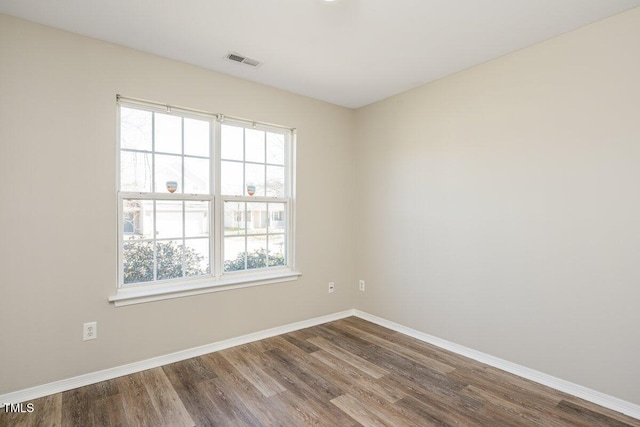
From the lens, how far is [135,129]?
2732 millimetres

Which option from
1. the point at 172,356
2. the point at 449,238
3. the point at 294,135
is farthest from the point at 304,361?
the point at 294,135

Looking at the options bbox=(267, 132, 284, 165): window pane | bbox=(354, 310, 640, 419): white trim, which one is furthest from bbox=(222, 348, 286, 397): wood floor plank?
bbox=(267, 132, 284, 165): window pane

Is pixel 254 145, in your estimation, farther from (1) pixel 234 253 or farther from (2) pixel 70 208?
(2) pixel 70 208

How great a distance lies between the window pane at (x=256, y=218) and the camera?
337 cm

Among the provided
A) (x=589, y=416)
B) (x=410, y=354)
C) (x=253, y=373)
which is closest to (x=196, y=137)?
(x=253, y=373)

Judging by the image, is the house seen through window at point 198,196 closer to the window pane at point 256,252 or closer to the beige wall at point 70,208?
the window pane at point 256,252

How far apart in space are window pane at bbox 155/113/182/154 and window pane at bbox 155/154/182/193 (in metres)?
0.07

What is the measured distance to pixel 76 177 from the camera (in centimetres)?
241

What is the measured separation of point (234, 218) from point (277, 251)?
0.63m

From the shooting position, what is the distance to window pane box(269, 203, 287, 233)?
3.55 meters

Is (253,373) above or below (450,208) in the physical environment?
below

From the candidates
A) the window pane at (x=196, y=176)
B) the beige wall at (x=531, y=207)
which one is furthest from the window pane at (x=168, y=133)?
the beige wall at (x=531, y=207)

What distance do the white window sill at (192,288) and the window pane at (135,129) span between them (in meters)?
1.18

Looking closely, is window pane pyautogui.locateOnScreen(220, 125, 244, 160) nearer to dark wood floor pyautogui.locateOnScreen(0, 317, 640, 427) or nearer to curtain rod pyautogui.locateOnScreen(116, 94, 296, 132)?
curtain rod pyautogui.locateOnScreen(116, 94, 296, 132)
